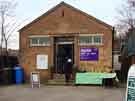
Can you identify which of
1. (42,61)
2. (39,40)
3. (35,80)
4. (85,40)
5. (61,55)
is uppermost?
(39,40)

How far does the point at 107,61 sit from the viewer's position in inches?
1120

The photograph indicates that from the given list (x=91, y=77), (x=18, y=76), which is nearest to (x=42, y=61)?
(x=18, y=76)

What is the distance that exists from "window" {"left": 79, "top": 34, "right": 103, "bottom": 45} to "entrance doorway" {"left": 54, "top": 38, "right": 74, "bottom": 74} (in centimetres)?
111

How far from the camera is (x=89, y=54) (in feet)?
94.0

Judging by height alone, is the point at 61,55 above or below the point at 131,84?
A: above

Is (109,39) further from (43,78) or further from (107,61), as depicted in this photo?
(43,78)

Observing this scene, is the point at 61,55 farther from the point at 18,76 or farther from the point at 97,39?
the point at 18,76

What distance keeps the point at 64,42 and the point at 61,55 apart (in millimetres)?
1105

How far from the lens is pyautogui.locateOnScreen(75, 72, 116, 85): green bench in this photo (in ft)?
88.4

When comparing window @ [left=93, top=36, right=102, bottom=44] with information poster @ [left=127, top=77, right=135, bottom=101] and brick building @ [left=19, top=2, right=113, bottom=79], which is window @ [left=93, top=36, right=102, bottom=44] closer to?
brick building @ [left=19, top=2, right=113, bottom=79]

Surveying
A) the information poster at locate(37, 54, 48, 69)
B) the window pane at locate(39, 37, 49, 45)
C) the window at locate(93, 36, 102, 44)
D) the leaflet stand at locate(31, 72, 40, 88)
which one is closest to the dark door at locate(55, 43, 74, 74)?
the information poster at locate(37, 54, 48, 69)

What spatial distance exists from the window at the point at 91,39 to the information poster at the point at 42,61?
323 cm

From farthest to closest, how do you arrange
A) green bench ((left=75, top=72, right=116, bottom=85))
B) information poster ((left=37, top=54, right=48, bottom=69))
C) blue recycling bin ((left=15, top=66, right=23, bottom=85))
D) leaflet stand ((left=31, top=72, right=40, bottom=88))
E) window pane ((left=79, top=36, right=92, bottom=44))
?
information poster ((left=37, top=54, right=48, bottom=69)) → blue recycling bin ((left=15, top=66, right=23, bottom=85)) → window pane ((left=79, top=36, right=92, bottom=44)) → green bench ((left=75, top=72, right=116, bottom=85)) → leaflet stand ((left=31, top=72, right=40, bottom=88))

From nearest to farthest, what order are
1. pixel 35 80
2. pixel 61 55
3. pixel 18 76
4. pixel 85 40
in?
pixel 35 80 → pixel 85 40 → pixel 18 76 → pixel 61 55
